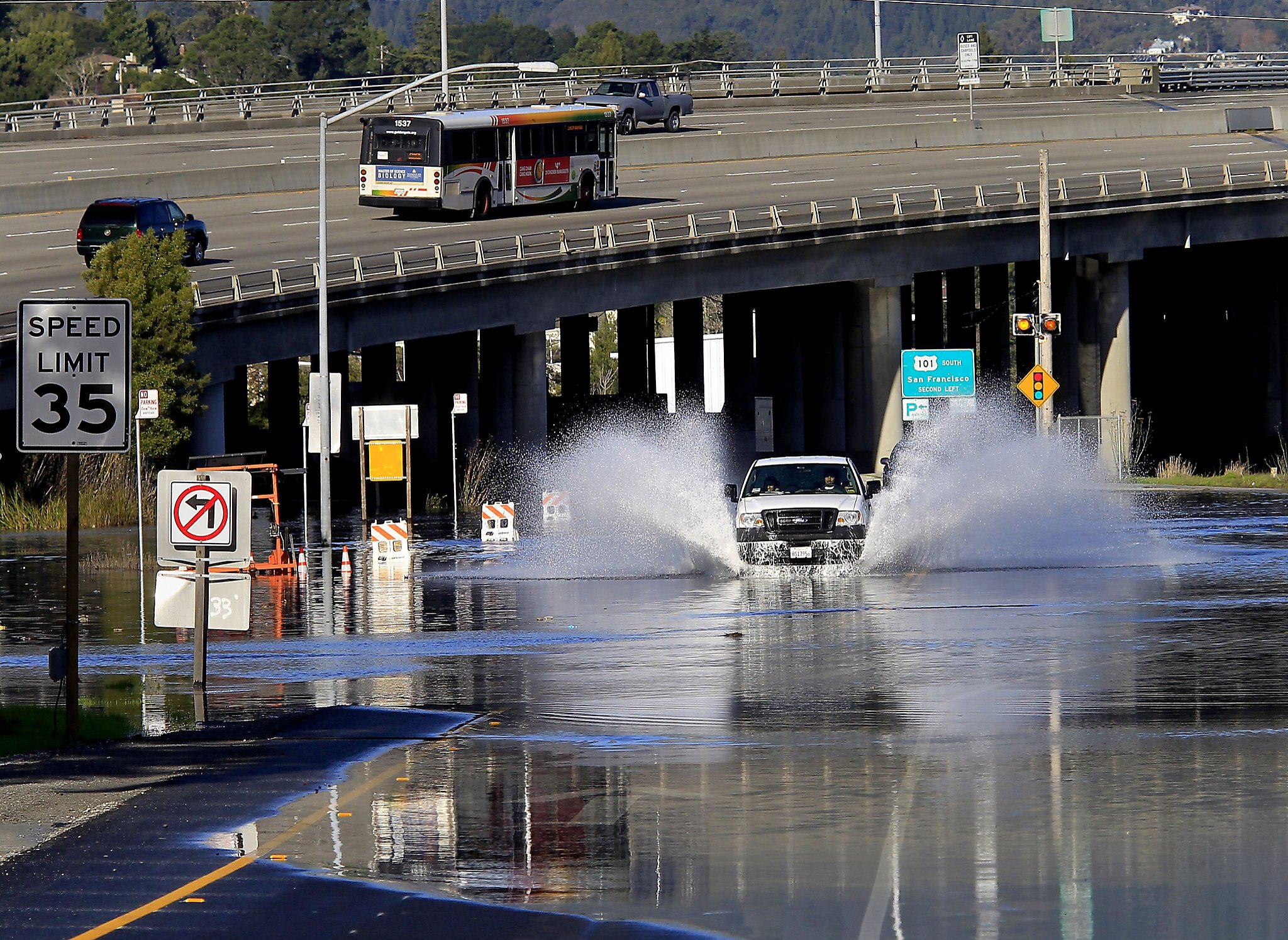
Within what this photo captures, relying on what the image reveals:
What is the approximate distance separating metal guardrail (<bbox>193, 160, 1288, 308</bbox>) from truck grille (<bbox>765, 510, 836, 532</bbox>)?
76.5ft

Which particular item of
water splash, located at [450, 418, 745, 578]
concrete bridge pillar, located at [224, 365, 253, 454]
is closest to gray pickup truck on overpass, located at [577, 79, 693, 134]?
concrete bridge pillar, located at [224, 365, 253, 454]

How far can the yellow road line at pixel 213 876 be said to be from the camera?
9109 mm

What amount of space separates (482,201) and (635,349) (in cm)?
2177

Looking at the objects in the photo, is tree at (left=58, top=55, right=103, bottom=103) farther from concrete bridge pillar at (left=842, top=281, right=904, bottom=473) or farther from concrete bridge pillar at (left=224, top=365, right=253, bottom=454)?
concrete bridge pillar at (left=842, top=281, right=904, bottom=473)

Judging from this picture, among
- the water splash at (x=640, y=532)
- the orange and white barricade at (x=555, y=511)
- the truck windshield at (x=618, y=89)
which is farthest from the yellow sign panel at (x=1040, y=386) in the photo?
the truck windshield at (x=618, y=89)

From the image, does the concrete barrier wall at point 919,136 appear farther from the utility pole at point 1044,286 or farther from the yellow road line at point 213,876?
the yellow road line at point 213,876

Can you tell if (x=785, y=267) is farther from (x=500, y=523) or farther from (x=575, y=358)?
(x=500, y=523)

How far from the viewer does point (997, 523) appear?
33562 millimetres

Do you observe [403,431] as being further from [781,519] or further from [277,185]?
[277,185]

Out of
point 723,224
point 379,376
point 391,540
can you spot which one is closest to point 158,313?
point 391,540

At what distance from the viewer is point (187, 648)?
2133 cm

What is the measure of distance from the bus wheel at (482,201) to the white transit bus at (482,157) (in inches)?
1.1

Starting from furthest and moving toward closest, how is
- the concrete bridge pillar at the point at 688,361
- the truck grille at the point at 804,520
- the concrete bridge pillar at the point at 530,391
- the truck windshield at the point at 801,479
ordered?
the concrete bridge pillar at the point at 688,361, the concrete bridge pillar at the point at 530,391, the truck windshield at the point at 801,479, the truck grille at the point at 804,520

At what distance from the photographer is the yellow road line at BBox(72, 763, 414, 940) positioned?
359 inches
